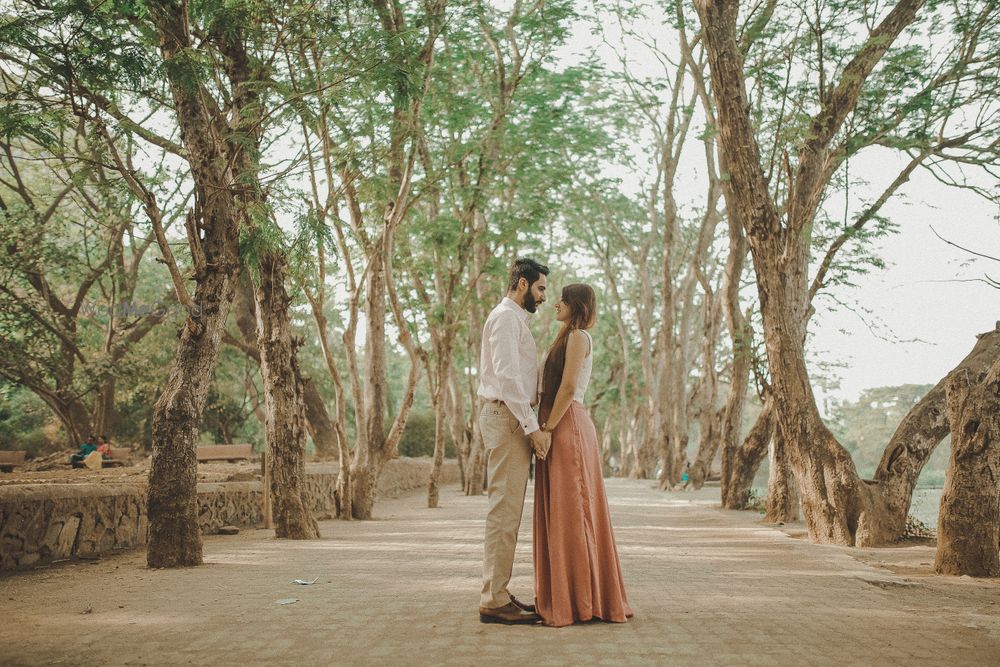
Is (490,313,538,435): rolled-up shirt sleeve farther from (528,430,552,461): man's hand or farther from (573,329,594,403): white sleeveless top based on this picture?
(573,329,594,403): white sleeveless top

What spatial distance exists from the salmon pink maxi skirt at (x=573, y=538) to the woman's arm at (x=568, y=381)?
0.13 metres

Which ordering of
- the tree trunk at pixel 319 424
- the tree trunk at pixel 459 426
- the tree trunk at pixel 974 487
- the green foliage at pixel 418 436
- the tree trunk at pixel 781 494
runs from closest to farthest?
the tree trunk at pixel 974 487, the tree trunk at pixel 781 494, the tree trunk at pixel 319 424, the tree trunk at pixel 459 426, the green foliage at pixel 418 436

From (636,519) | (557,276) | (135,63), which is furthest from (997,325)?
(557,276)

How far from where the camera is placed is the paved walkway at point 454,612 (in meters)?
4.94

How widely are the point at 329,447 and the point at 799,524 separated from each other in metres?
12.2

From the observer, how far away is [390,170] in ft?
52.3

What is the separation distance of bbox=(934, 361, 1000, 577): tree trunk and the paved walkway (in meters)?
0.36

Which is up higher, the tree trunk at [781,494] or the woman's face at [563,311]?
the woman's face at [563,311]

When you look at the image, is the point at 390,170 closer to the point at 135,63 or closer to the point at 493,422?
the point at 135,63

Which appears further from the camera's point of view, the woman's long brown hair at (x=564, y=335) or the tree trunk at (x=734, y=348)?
the tree trunk at (x=734, y=348)

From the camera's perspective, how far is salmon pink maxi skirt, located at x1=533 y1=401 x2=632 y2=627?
5676mm

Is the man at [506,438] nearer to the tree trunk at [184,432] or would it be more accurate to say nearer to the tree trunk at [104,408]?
the tree trunk at [184,432]

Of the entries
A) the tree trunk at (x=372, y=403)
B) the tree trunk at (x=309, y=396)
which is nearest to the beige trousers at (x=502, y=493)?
the tree trunk at (x=372, y=403)

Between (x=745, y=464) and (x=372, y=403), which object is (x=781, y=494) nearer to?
(x=745, y=464)
